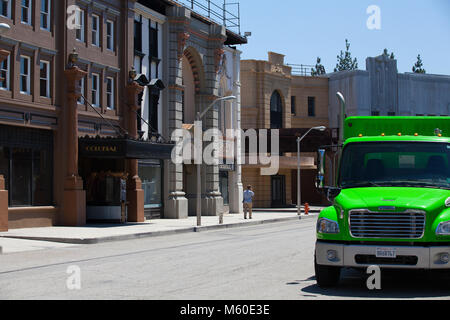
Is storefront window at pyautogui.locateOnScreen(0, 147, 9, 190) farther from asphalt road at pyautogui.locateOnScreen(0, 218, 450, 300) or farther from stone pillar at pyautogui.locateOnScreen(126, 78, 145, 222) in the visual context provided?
asphalt road at pyautogui.locateOnScreen(0, 218, 450, 300)

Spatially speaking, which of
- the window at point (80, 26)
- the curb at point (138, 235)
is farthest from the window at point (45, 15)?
the curb at point (138, 235)

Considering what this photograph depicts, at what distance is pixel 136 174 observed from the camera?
35.3 meters

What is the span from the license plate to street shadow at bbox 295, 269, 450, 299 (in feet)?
1.95

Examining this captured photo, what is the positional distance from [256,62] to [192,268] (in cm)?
4782

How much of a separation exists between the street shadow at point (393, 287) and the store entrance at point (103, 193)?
20.8 meters

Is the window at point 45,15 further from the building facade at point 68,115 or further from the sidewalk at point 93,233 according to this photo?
the sidewalk at point 93,233

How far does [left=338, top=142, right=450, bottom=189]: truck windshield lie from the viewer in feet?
39.1

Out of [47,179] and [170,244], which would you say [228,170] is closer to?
[47,179]

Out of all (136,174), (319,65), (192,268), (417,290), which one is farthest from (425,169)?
(319,65)

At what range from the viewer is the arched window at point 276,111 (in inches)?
2530

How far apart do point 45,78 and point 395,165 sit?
2061cm

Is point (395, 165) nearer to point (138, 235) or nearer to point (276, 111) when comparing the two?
point (138, 235)

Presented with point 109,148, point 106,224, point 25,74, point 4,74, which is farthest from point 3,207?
point 106,224

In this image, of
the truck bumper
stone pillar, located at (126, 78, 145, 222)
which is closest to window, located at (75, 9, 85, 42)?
stone pillar, located at (126, 78, 145, 222)
